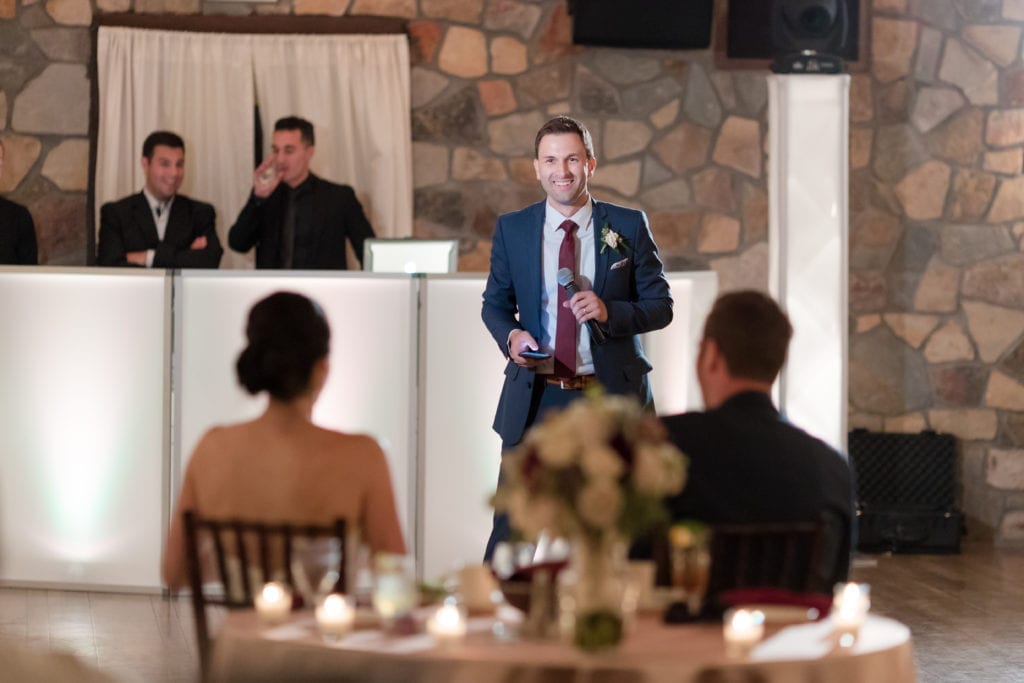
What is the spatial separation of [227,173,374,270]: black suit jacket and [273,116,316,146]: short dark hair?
0.21 m

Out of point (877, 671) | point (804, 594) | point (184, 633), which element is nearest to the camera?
point (877, 671)

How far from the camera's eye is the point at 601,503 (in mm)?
2088

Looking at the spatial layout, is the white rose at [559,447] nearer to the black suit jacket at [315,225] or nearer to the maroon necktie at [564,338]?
the maroon necktie at [564,338]

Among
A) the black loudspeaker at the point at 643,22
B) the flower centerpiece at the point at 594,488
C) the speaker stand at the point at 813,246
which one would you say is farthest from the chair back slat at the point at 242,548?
the black loudspeaker at the point at 643,22

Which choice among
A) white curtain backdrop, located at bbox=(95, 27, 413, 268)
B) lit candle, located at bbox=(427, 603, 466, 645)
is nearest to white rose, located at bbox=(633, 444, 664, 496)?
lit candle, located at bbox=(427, 603, 466, 645)

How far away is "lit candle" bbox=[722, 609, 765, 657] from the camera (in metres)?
2.23

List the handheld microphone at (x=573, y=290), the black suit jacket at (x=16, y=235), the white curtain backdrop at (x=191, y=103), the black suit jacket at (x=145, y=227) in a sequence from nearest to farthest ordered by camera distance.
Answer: the handheld microphone at (x=573, y=290)
the black suit jacket at (x=16, y=235)
the black suit jacket at (x=145, y=227)
the white curtain backdrop at (x=191, y=103)

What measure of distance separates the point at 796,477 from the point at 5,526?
421 cm


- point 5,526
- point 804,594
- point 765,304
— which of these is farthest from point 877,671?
point 5,526

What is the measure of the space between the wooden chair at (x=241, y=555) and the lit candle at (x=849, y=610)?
2.52ft

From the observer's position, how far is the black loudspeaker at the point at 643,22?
311 inches

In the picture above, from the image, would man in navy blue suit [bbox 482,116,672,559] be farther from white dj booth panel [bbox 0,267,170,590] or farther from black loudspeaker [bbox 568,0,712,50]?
black loudspeaker [bbox 568,0,712,50]

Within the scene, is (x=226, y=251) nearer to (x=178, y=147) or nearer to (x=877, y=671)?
(x=178, y=147)

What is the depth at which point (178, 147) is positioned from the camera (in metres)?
7.40
